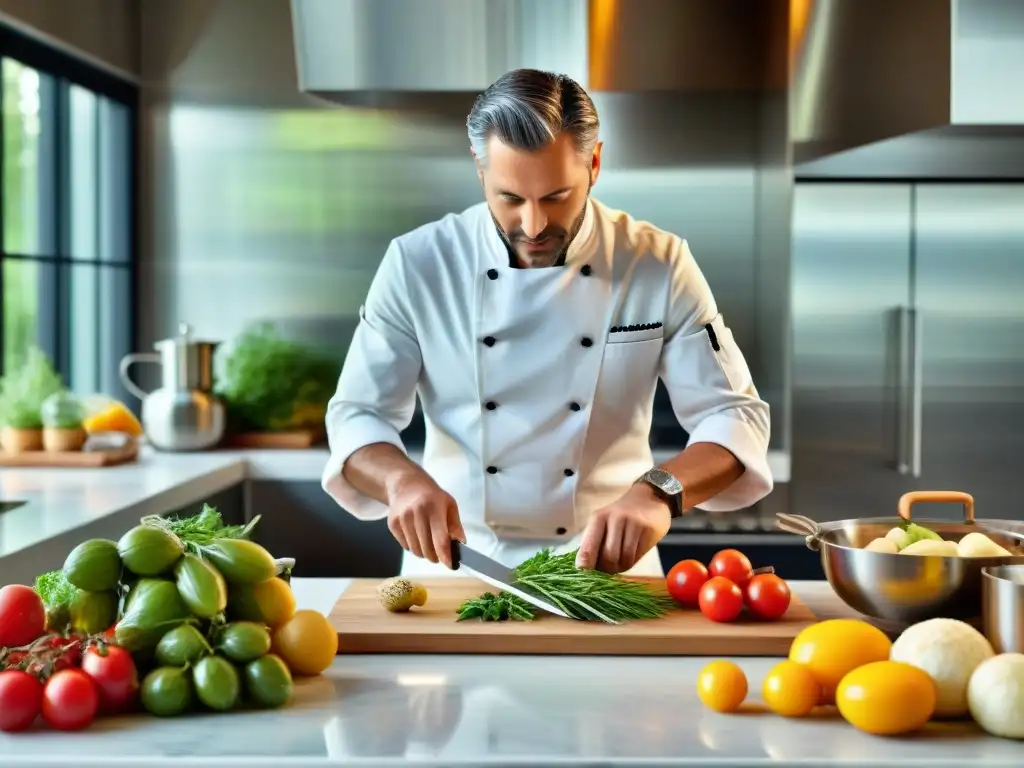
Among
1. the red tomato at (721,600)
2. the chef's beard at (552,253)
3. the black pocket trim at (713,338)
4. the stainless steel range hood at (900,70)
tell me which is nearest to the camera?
the red tomato at (721,600)

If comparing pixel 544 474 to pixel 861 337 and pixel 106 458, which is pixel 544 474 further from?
pixel 861 337

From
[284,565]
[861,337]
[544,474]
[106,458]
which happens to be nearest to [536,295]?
[544,474]

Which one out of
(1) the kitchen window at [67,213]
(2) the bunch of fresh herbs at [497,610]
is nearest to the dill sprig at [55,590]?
→ (2) the bunch of fresh herbs at [497,610]

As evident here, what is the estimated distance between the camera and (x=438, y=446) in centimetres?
250

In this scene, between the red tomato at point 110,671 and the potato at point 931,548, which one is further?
the potato at point 931,548

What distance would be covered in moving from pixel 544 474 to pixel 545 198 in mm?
606

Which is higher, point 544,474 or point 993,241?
point 993,241

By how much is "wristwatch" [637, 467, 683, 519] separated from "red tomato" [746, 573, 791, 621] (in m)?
0.25

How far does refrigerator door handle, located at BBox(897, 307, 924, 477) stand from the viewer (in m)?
3.84

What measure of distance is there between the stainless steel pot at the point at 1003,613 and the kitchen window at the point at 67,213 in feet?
9.23

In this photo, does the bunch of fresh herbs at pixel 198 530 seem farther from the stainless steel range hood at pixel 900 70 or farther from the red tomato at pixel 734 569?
the stainless steel range hood at pixel 900 70

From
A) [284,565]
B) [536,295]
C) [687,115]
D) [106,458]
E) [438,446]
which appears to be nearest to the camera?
[284,565]

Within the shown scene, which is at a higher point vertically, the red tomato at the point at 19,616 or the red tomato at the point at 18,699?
the red tomato at the point at 19,616

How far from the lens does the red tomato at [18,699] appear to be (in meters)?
1.33
